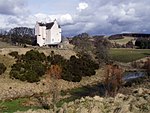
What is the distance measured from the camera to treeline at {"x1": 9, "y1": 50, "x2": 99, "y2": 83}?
66537mm

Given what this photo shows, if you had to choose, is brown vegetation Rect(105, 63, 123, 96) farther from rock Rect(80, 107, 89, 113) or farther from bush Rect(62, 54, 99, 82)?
rock Rect(80, 107, 89, 113)

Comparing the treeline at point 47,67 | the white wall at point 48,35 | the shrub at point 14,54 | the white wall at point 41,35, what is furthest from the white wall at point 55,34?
the shrub at point 14,54

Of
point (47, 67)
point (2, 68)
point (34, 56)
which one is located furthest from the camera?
point (34, 56)

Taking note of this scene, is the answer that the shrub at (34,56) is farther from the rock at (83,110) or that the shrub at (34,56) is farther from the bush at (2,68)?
the rock at (83,110)

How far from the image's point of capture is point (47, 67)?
7419cm

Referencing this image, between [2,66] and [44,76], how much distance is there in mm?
8606

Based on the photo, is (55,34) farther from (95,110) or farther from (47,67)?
(95,110)

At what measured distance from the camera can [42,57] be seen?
7875 cm

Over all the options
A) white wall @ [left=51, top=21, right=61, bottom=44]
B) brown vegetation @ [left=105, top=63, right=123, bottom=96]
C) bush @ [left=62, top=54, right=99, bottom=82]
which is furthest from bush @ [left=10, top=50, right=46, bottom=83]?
white wall @ [left=51, top=21, right=61, bottom=44]

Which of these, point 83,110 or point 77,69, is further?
point 77,69

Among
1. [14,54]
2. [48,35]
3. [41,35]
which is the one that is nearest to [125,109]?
[14,54]

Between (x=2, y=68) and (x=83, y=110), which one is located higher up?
(x=83, y=110)

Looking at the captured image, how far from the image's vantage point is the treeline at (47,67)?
66.5m

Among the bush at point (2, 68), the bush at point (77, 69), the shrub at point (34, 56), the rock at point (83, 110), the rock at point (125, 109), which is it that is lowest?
the bush at point (77, 69)
